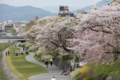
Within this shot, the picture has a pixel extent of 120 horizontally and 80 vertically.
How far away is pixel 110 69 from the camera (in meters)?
27.7

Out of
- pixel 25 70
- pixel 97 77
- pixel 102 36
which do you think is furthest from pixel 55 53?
pixel 102 36

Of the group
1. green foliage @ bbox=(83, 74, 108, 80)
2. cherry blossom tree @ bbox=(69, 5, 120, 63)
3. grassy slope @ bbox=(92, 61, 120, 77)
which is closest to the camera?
cherry blossom tree @ bbox=(69, 5, 120, 63)

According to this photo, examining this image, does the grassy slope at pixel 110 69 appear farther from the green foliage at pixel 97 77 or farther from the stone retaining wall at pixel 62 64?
the stone retaining wall at pixel 62 64

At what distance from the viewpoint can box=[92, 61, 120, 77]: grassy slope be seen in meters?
26.2

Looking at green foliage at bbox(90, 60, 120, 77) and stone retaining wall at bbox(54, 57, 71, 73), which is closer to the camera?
green foliage at bbox(90, 60, 120, 77)

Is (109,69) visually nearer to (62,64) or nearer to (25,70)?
(62,64)

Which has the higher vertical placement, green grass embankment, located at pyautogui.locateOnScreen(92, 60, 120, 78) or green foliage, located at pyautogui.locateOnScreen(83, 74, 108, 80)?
green grass embankment, located at pyautogui.locateOnScreen(92, 60, 120, 78)

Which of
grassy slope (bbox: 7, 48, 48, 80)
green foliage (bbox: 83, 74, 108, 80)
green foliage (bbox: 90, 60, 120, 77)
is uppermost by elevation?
green foliage (bbox: 90, 60, 120, 77)

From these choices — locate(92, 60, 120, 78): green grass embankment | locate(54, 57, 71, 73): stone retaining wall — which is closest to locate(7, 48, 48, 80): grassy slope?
locate(54, 57, 71, 73): stone retaining wall

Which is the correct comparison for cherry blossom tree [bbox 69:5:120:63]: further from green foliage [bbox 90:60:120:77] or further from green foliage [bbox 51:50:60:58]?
green foliage [bbox 51:50:60:58]

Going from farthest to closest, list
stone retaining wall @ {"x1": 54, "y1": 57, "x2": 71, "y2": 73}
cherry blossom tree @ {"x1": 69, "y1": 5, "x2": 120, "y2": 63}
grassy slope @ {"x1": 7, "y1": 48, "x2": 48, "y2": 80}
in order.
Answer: stone retaining wall @ {"x1": 54, "y1": 57, "x2": 71, "y2": 73} < grassy slope @ {"x1": 7, "y1": 48, "x2": 48, "y2": 80} < cherry blossom tree @ {"x1": 69, "y1": 5, "x2": 120, "y2": 63}

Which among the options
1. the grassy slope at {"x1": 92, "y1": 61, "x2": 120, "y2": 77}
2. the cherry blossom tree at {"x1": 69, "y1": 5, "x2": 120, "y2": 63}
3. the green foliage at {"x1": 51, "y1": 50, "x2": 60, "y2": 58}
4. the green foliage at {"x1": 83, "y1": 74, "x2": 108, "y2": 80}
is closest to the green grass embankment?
the grassy slope at {"x1": 92, "y1": 61, "x2": 120, "y2": 77}

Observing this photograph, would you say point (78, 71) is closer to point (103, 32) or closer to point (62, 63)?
point (103, 32)

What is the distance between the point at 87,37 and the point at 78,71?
14.1 feet
